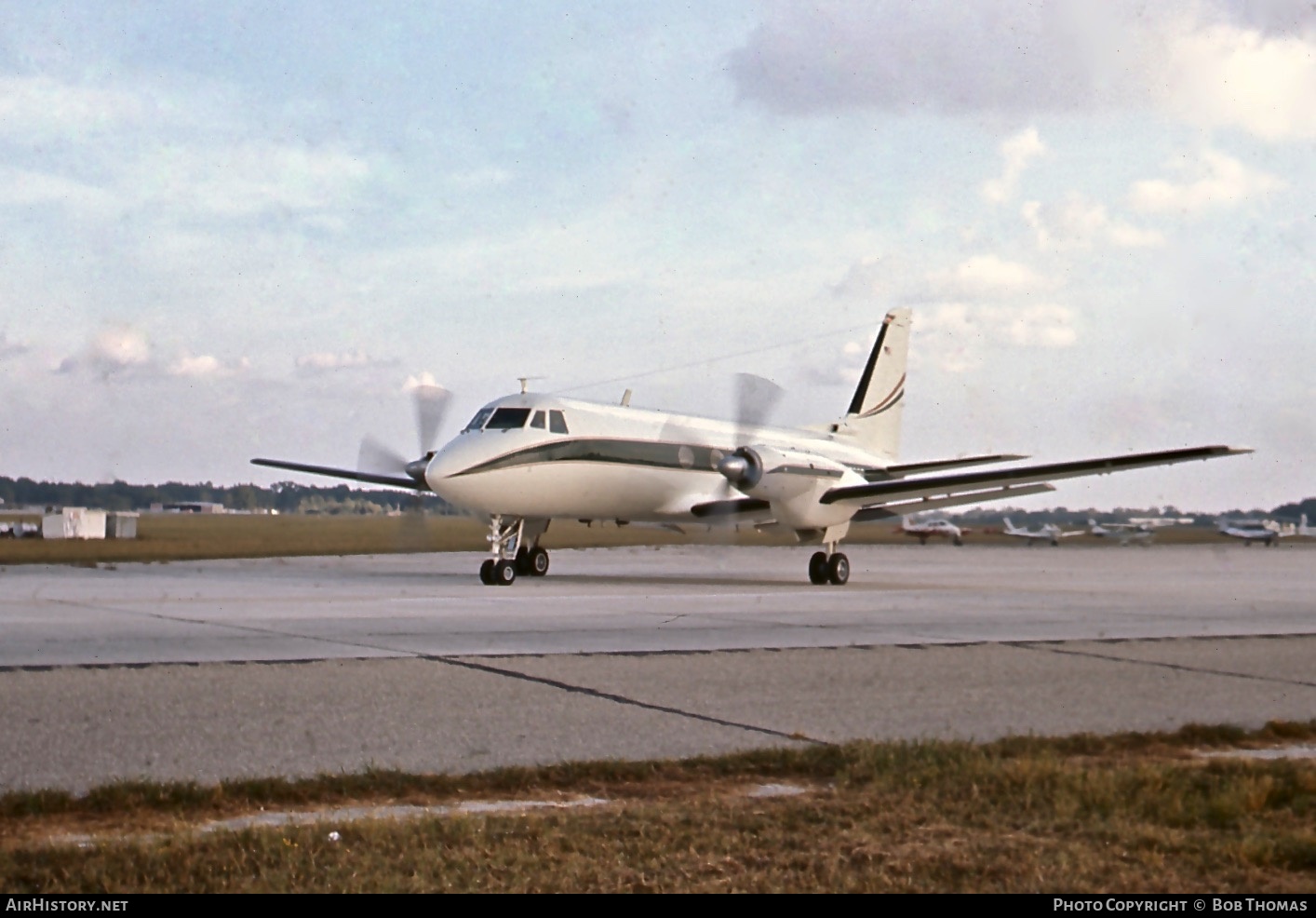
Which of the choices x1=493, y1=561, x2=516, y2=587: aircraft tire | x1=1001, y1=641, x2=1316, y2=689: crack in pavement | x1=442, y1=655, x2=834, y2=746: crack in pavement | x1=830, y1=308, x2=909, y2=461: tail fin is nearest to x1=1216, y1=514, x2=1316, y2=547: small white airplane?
x1=830, y1=308, x2=909, y2=461: tail fin

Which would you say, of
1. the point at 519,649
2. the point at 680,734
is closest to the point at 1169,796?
the point at 680,734

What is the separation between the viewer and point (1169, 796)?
251 inches

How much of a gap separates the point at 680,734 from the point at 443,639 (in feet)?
19.2

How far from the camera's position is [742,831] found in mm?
5680

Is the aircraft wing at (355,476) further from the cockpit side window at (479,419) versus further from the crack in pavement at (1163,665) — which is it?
the crack in pavement at (1163,665)

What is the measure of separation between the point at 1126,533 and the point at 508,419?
64.4 meters

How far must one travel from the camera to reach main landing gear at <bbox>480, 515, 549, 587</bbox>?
25.5 meters

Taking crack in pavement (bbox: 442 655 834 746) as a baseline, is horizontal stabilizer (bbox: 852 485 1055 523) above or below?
above

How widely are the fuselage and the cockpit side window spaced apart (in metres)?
0.03

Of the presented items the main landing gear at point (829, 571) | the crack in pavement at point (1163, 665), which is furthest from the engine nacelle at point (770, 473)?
the crack in pavement at point (1163, 665)

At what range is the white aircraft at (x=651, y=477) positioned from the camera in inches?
1024

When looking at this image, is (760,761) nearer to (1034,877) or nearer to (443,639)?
(1034,877)

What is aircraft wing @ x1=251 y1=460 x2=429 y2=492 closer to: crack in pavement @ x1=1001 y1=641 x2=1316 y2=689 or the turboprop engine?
the turboprop engine

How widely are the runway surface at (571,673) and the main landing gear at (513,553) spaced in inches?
135
